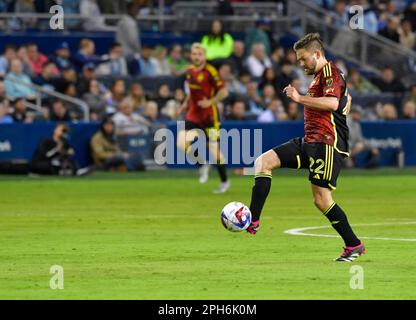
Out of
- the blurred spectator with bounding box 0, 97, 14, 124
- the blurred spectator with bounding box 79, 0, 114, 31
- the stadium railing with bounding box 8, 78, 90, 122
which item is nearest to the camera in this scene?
the blurred spectator with bounding box 0, 97, 14, 124

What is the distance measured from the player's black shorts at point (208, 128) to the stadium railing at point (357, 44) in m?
12.5

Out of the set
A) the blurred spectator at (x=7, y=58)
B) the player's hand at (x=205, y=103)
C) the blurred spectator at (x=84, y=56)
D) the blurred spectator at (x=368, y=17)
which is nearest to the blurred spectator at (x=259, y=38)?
the blurred spectator at (x=368, y=17)

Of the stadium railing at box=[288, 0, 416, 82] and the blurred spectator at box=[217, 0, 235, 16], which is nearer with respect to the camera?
the blurred spectator at box=[217, 0, 235, 16]

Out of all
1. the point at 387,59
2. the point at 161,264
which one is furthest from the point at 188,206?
the point at 387,59

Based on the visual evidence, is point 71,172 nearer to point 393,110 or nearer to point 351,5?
point 393,110

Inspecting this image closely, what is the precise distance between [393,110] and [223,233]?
17.7 m

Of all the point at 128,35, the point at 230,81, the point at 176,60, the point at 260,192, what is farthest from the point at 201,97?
the point at 260,192

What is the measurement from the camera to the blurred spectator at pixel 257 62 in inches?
1361

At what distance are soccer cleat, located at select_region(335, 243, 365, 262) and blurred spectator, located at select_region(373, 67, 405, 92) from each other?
2321cm

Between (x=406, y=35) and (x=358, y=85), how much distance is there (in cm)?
383

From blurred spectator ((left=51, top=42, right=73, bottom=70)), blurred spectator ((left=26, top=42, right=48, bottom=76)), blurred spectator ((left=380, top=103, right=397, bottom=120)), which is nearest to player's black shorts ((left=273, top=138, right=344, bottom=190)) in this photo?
blurred spectator ((left=26, top=42, right=48, bottom=76))

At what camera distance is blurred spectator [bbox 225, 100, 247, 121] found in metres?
31.5

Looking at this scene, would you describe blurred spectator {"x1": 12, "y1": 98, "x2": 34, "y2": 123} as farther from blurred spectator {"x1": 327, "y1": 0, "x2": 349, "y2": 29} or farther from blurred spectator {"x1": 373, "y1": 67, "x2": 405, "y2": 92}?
Result: blurred spectator {"x1": 327, "y1": 0, "x2": 349, "y2": 29}

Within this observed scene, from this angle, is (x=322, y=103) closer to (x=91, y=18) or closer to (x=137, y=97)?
(x=137, y=97)
